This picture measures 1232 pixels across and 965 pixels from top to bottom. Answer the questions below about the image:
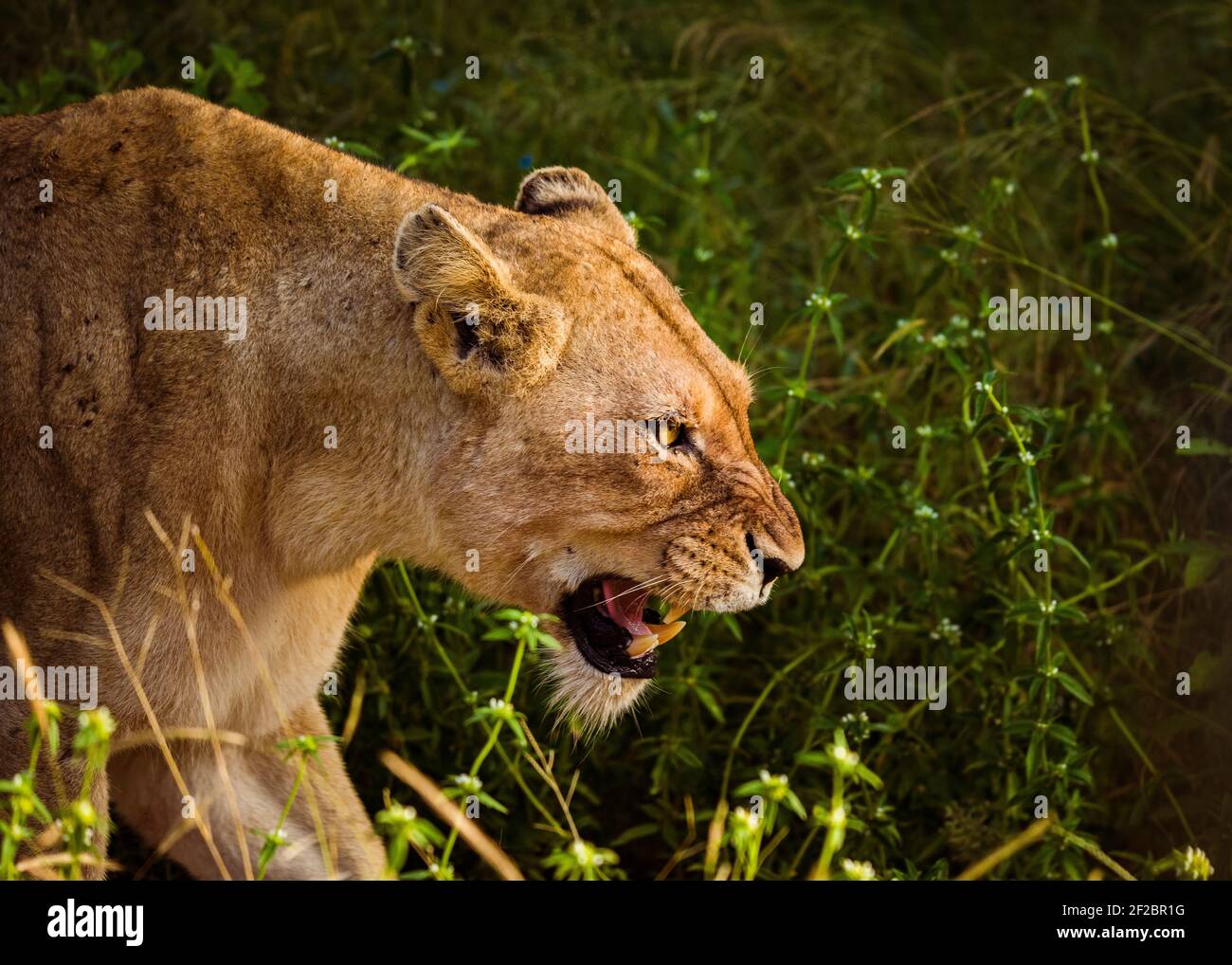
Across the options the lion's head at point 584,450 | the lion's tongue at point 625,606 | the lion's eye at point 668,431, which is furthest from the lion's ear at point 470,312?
the lion's tongue at point 625,606

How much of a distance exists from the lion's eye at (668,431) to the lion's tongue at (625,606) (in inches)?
16.0

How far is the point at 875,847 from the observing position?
5312 mm

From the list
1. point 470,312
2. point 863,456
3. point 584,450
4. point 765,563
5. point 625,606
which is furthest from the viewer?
point 863,456

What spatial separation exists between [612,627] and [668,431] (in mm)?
596

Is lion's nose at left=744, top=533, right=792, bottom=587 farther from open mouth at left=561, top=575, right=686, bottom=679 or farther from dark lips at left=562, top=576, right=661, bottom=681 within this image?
dark lips at left=562, top=576, right=661, bottom=681

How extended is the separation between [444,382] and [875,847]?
231cm

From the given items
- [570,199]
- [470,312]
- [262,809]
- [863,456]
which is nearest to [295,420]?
[470,312]

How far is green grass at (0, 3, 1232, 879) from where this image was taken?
5332 millimetres

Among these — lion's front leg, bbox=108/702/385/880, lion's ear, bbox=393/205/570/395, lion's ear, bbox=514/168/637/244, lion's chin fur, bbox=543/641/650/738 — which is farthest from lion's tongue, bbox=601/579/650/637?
lion's ear, bbox=514/168/637/244

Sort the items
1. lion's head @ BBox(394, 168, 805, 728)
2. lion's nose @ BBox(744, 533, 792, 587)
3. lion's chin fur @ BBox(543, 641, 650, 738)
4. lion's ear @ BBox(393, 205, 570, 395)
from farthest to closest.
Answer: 1. lion's chin fur @ BBox(543, 641, 650, 738)
2. lion's nose @ BBox(744, 533, 792, 587)
3. lion's head @ BBox(394, 168, 805, 728)
4. lion's ear @ BBox(393, 205, 570, 395)

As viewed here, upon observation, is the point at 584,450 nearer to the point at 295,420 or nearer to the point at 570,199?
the point at 295,420

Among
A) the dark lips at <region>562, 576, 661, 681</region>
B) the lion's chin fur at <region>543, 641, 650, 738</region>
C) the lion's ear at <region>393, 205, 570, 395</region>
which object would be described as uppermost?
the lion's ear at <region>393, 205, 570, 395</region>

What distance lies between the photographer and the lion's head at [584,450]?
407 cm

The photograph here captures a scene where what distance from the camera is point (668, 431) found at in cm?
423
